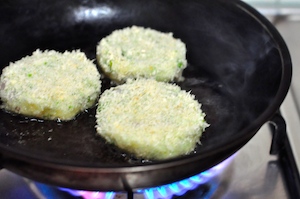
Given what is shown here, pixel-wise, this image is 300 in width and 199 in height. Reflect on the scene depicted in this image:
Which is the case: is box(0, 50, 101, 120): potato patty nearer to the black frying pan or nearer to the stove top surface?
the black frying pan

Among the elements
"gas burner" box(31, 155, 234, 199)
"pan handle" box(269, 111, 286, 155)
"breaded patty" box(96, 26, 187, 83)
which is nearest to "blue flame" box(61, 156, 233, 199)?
"gas burner" box(31, 155, 234, 199)

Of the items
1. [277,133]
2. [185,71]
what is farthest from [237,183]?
[185,71]

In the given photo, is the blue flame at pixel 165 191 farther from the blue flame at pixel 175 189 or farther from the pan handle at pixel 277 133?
the pan handle at pixel 277 133

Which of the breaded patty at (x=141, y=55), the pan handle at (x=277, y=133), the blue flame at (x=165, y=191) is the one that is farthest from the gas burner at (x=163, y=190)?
the breaded patty at (x=141, y=55)

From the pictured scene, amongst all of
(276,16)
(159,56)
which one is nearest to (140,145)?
(159,56)

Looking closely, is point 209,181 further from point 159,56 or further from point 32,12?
point 32,12

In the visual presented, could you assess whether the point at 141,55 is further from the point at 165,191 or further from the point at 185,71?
the point at 165,191
